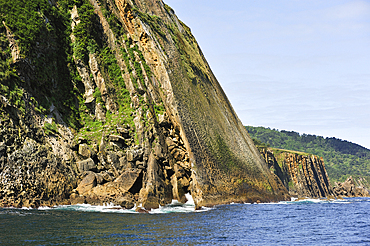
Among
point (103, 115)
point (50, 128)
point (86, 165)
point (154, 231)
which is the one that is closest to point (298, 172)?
point (103, 115)

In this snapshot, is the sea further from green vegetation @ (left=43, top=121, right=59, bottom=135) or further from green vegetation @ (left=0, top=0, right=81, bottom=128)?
green vegetation @ (left=0, top=0, right=81, bottom=128)

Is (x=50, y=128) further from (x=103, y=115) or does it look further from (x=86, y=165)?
(x=103, y=115)

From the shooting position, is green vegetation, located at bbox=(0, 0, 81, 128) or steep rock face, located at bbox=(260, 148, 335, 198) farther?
steep rock face, located at bbox=(260, 148, 335, 198)

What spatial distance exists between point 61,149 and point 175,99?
14.2m

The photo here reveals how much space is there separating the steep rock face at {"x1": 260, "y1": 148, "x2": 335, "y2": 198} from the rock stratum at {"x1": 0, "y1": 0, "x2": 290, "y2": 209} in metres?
53.5

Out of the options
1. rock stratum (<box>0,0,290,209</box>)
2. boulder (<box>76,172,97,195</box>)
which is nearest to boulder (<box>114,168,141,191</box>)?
rock stratum (<box>0,0,290,209</box>)

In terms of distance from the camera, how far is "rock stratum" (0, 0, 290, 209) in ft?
88.6

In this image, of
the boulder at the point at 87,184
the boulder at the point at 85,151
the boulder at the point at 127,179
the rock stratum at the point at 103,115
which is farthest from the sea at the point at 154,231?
the boulder at the point at 85,151

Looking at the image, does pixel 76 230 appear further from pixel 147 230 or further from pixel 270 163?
pixel 270 163

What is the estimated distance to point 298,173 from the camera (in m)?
102

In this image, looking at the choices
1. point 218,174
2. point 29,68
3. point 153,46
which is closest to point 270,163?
point 218,174

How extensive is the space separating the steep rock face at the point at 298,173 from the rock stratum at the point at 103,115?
5348 cm

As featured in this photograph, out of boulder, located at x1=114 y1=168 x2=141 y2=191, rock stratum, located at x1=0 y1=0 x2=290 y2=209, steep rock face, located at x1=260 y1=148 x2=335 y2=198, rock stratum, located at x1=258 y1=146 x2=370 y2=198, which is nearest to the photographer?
rock stratum, located at x1=0 y1=0 x2=290 y2=209

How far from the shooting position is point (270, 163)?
90.6m
